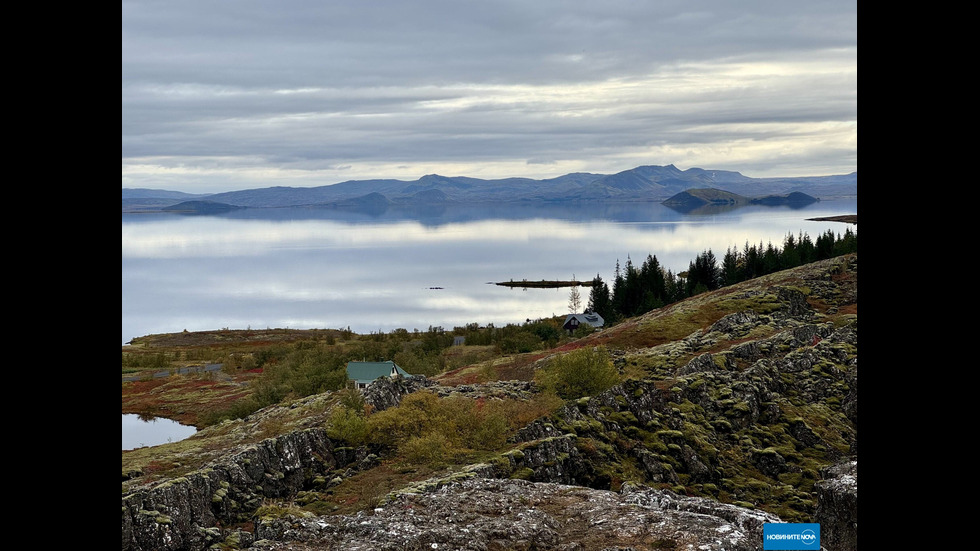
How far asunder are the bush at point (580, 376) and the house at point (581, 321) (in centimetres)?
5910

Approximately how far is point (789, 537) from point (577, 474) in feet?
24.4

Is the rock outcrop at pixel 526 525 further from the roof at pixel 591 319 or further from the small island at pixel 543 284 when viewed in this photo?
the small island at pixel 543 284

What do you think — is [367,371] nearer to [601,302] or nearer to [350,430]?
[350,430]

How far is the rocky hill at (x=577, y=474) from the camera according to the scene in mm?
12594

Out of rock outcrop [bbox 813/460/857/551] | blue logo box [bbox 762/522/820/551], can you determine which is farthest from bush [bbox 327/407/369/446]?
rock outcrop [bbox 813/460/857/551]

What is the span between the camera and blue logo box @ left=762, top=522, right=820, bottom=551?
11836mm

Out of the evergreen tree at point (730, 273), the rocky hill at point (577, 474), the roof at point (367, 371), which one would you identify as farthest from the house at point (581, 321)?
the rocky hill at point (577, 474)

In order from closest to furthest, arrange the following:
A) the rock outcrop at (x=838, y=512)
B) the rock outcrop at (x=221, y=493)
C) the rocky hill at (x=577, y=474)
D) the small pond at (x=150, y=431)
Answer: the rocky hill at (x=577, y=474)
the rock outcrop at (x=838, y=512)
the rock outcrop at (x=221, y=493)
the small pond at (x=150, y=431)

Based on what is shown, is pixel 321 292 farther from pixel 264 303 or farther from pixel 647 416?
pixel 647 416

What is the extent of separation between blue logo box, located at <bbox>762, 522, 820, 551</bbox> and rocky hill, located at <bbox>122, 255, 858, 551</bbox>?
1.57 feet

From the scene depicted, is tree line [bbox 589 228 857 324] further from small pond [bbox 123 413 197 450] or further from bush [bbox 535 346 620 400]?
bush [bbox 535 346 620 400]

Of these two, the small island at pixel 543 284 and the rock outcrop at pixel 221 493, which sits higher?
the small island at pixel 543 284
